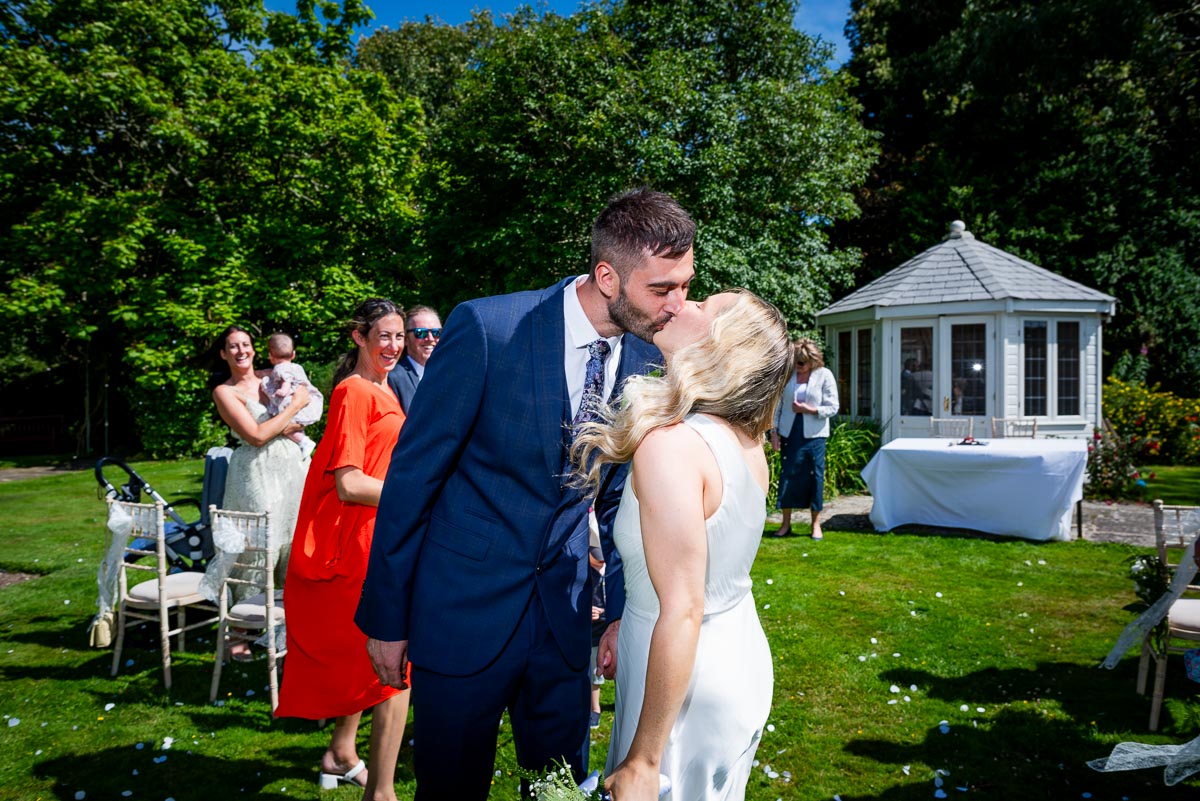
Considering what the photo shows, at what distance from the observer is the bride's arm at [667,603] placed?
1884mm

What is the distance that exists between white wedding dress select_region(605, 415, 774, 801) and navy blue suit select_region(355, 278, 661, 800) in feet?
0.84

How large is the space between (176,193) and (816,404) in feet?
58.4

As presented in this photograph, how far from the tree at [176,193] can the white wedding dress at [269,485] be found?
1375cm

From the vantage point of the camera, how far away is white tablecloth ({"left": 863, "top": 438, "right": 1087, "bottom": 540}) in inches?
345

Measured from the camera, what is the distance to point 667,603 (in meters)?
1.91

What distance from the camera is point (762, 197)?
16.1m

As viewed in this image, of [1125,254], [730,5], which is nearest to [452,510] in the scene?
[730,5]

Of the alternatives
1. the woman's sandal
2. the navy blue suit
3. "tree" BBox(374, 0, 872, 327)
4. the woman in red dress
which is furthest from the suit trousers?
"tree" BBox(374, 0, 872, 327)

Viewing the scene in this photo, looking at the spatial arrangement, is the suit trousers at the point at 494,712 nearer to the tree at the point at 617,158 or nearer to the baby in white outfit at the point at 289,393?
the baby in white outfit at the point at 289,393

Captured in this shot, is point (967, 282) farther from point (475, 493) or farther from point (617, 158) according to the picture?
point (475, 493)

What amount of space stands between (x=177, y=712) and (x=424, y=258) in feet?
48.6

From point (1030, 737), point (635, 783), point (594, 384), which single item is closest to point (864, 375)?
point (1030, 737)

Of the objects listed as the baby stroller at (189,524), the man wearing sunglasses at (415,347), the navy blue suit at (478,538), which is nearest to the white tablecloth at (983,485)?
the man wearing sunglasses at (415,347)

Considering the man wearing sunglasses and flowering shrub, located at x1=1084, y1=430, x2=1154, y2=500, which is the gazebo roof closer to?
flowering shrub, located at x1=1084, y1=430, x2=1154, y2=500
